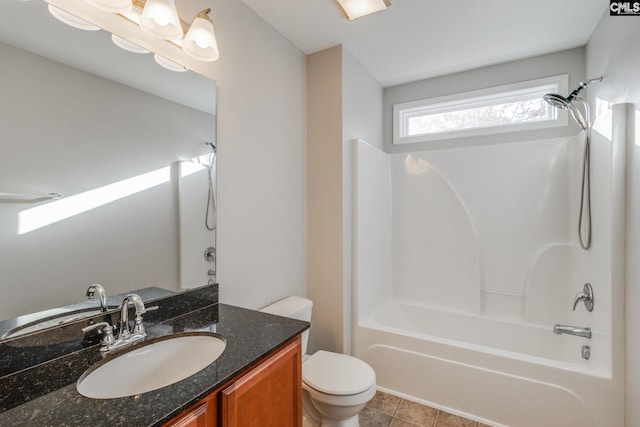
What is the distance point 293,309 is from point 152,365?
95 cm

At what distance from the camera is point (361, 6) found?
5.97 feet

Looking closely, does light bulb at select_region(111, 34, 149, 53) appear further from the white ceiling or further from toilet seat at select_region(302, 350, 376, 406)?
toilet seat at select_region(302, 350, 376, 406)

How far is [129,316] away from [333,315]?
1423 millimetres

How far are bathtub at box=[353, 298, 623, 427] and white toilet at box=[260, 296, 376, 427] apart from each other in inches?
20.1

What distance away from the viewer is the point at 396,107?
119 inches

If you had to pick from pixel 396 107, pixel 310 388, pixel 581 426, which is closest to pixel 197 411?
pixel 310 388

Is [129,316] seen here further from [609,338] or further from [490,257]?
[490,257]

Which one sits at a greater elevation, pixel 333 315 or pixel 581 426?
pixel 333 315

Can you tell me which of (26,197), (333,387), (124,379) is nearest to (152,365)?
(124,379)

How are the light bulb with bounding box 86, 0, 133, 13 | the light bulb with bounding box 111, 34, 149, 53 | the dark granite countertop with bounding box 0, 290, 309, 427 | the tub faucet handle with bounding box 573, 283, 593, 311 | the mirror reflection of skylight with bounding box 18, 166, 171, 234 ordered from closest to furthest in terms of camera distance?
the dark granite countertop with bounding box 0, 290, 309, 427 < the mirror reflection of skylight with bounding box 18, 166, 171, 234 < the light bulb with bounding box 86, 0, 133, 13 < the light bulb with bounding box 111, 34, 149, 53 < the tub faucet handle with bounding box 573, 283, 593, 311

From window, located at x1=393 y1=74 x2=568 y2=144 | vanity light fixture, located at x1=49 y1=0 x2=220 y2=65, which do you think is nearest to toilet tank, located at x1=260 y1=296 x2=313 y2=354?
vanity light fixture, located at x1=49 y1=0 x2=220 y2=65

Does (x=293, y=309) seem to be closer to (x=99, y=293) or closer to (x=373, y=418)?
(x=373, y=418)

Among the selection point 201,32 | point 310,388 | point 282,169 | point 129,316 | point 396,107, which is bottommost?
point 310,388

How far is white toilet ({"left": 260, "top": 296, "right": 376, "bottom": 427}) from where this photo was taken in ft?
5.19
